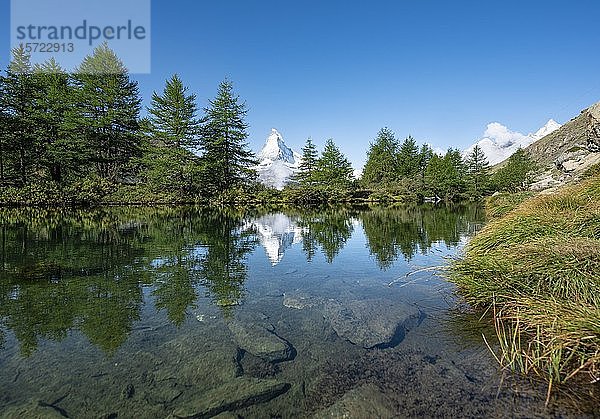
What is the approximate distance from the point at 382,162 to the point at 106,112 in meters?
35.0

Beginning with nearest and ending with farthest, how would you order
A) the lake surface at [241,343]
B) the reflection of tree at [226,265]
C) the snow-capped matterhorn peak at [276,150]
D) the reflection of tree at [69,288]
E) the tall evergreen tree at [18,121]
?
the lake surface at [241,343]
the reflection of tree at [69,288]
the reflection of tree at [226,265]
the tall evergreen tree at [18,121]
the snow-capped matterhorn peak at [276,150]

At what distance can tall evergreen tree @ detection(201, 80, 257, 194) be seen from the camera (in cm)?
3328

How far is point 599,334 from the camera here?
2.56 m

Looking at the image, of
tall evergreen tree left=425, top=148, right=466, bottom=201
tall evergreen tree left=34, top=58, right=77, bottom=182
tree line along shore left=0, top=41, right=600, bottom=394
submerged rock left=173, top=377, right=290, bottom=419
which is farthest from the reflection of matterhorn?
tall evergreen tree left=425, top=148, right=466, bottom=201

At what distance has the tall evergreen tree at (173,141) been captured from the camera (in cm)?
3066

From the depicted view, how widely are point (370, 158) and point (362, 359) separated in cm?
4973

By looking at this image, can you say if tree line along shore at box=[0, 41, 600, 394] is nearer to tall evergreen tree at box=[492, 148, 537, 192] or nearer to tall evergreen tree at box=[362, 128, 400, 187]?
tall evergreen tree at box=[492, 148, 537, 192]

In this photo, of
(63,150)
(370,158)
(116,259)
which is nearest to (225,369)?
(116,259)

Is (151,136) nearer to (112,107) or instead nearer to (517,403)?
(112,107)

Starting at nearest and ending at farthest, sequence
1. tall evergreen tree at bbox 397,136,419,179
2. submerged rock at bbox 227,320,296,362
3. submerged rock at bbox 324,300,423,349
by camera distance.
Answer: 1. submerged rock at bbox 227,320,296,362
2. submerged rock at bbox 324,300,423,349
3. tall evergreen tree at bbox 397,136,419,179

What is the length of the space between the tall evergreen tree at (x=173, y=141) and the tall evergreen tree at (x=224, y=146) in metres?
1.58

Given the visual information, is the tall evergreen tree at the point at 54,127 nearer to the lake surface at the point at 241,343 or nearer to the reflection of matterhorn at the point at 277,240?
the reflection of matterhorn at the point at 277,240

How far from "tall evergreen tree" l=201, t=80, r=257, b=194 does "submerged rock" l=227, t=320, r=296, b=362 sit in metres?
29.9

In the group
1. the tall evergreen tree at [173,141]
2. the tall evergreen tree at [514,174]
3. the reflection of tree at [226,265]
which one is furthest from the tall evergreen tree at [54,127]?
the tall evergreen tree at [514,174]
